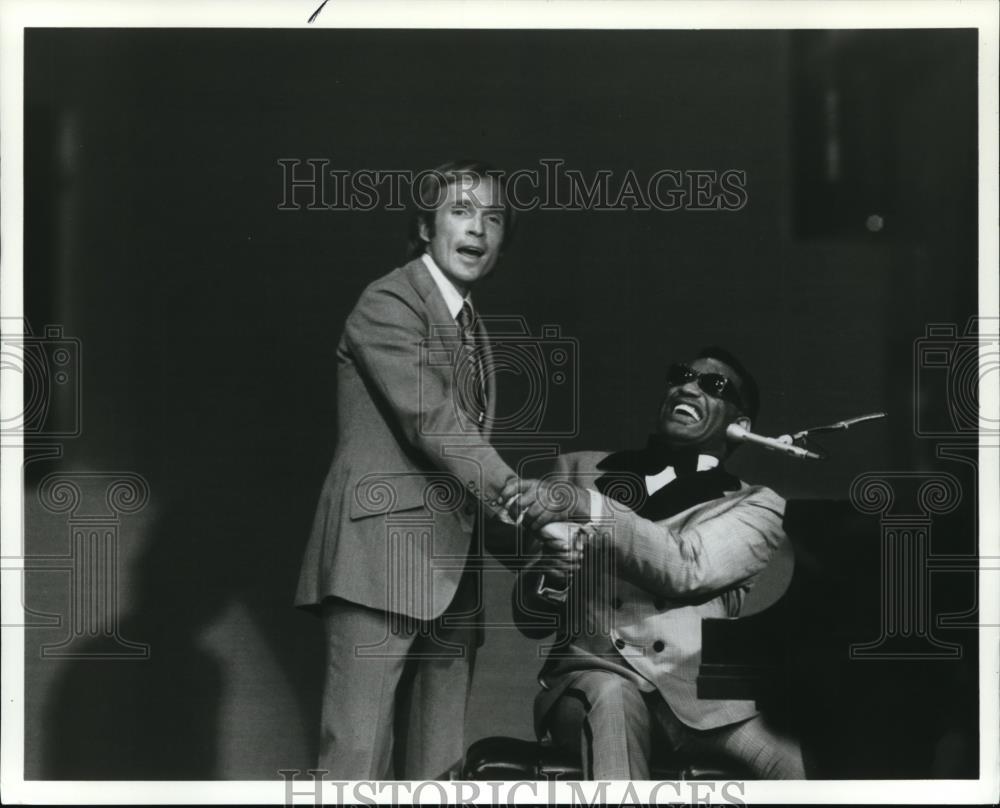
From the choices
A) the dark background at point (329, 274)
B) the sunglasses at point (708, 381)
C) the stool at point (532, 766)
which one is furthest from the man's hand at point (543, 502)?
the stool at point (532, 766)

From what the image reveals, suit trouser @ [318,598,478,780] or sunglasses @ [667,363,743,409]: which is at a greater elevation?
sunglasses @ [667,363,743,409]

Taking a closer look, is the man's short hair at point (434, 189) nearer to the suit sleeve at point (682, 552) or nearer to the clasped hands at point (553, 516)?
the clasped hands at point (553, 516)

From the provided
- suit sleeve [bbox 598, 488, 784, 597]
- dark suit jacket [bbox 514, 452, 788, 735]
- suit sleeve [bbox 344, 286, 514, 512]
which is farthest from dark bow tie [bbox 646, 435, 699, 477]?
suit sleeve [bbox 344, 286, 514, 512]

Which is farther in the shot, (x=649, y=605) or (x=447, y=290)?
(x=447, y=290)

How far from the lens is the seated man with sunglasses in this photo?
5664mm

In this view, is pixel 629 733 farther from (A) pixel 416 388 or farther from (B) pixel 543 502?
(A) pixel 416 388

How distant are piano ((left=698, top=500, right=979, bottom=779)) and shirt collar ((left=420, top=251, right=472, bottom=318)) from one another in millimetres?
1714

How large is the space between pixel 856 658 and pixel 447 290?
8.03ft

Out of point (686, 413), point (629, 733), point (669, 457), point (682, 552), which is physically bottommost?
point (629, 733)

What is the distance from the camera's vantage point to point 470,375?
226 inches

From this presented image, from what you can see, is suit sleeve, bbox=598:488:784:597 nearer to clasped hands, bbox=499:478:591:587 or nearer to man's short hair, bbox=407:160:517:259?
clasped hands, bbox=499:478:591:587

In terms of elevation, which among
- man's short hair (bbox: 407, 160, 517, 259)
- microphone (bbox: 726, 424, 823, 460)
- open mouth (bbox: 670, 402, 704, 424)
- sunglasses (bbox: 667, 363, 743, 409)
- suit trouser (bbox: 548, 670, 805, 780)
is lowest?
suit trouser (bbox: 548, 670, 805, 780)

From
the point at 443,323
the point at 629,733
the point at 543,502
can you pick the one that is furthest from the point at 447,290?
the point at 629,733

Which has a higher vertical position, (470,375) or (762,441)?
(470,375)
